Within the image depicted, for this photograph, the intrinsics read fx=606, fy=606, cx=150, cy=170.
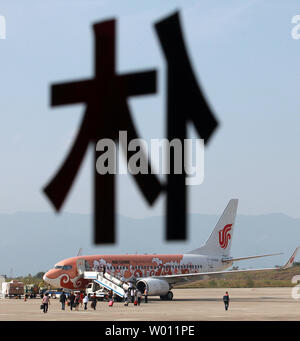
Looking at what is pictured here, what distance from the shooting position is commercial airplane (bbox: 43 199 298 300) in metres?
55.6

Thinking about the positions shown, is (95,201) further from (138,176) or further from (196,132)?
(196,132)

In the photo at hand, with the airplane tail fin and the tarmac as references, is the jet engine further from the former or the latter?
the airplane tail fin

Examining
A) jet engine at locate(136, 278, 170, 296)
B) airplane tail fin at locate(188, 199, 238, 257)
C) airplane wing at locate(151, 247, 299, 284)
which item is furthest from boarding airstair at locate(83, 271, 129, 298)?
airplane tail fin at locate(188, 199, 238, 257)

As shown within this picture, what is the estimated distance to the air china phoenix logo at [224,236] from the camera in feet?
218

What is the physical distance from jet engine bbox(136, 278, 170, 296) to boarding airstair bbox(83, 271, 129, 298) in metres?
2.40

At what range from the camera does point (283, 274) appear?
12469cm

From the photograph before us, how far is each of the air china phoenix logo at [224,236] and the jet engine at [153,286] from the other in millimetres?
11603

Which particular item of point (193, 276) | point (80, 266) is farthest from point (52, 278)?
point (193, 276)

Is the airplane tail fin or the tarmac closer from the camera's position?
the tarmac

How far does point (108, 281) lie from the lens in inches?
2069

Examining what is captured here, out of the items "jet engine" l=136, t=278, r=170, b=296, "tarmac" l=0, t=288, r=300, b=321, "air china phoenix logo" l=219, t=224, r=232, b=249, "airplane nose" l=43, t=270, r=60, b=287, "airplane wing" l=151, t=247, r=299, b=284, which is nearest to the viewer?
"tarmac" l=0, t=288, r=300, b=321

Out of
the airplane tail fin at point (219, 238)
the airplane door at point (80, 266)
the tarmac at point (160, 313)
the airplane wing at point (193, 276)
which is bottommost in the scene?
the tarmac at point (160, 313)

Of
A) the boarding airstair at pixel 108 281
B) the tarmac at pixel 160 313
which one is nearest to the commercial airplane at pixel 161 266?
the boarding airstair at pixel 108 281

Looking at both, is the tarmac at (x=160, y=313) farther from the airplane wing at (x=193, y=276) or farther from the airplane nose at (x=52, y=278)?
the airplane wing at (x=193, y=276)
